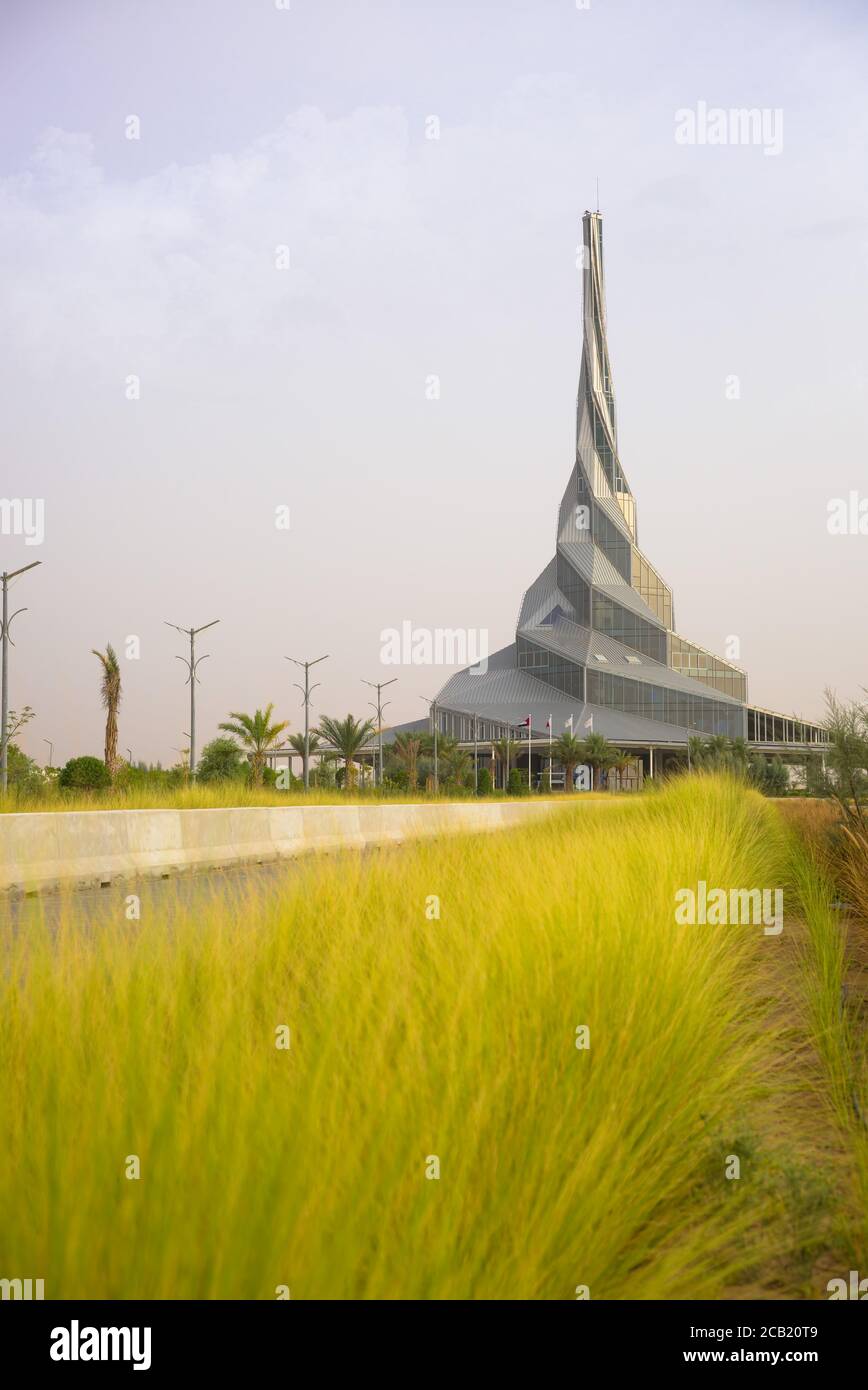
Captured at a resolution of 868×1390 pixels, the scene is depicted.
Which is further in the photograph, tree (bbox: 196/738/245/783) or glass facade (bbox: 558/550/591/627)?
glass facade (bbox: 558/550/591/627)

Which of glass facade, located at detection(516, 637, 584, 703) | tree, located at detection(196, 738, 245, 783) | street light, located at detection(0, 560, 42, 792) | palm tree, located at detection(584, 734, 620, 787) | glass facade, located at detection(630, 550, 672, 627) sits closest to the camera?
street light, located at detection(0, 560, 42, 792)

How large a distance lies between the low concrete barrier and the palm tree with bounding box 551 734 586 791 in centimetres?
7950

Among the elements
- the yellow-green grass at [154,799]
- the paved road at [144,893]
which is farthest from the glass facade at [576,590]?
the paved road at [144,893]

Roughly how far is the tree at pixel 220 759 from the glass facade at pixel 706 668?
7610 cm

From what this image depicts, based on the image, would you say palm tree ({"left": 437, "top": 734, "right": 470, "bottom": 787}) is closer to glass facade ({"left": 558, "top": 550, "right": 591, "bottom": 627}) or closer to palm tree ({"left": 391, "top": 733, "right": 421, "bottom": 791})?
palm tree ({"left": 391, "top": 733, "right": 421, "bottom": 791})

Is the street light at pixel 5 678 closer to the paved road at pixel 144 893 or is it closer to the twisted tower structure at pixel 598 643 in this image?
the paved road at pixel 144 893

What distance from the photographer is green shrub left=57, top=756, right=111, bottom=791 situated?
4766 centimetres

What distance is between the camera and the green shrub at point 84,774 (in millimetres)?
47656

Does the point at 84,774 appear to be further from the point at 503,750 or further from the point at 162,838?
the point at 503,750

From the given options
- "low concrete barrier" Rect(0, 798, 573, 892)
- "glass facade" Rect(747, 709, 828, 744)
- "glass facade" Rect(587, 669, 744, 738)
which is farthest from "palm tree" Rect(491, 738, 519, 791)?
"low concrete barrier" Rect(0, 798, 573, 892)

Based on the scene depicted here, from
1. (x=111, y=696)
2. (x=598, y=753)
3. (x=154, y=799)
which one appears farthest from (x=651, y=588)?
(x=154, y=799)
